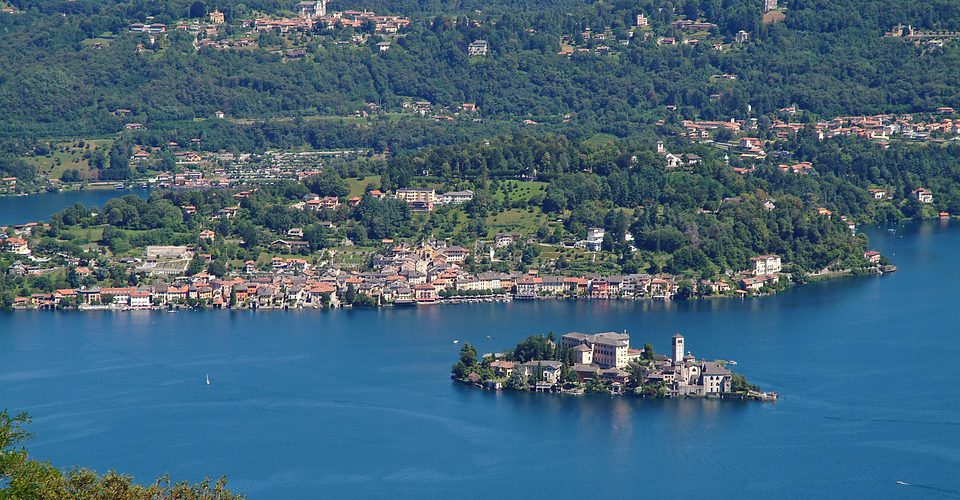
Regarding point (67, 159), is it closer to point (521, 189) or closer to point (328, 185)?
point (328, 185)

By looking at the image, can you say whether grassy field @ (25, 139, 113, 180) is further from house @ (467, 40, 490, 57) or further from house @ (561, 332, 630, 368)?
house @ (561, 332, 630, 368)

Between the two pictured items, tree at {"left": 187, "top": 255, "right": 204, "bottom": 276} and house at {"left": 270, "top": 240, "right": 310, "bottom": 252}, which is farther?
house at {"left": 270, "top": 240, "right": 310, "bottom": 252}

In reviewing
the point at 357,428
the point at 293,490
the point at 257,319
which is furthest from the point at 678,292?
the point at 293,490

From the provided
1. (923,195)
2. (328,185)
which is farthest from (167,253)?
(923,195)

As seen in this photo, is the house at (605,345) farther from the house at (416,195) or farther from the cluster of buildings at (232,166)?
the cluster of buildings at (232,166)

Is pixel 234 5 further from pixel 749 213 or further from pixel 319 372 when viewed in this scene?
pixel 319 372

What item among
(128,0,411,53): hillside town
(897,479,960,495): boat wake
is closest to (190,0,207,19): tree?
(128,0,411,53): hillside town

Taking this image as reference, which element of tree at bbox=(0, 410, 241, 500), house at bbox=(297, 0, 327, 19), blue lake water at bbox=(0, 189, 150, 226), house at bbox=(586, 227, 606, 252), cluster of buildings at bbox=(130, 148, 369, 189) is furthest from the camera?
house at bbox=(297, 0, 327, 19)

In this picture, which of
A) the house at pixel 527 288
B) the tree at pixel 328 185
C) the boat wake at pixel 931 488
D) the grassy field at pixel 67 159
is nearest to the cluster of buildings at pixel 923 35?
the tree at pixel 328 185
